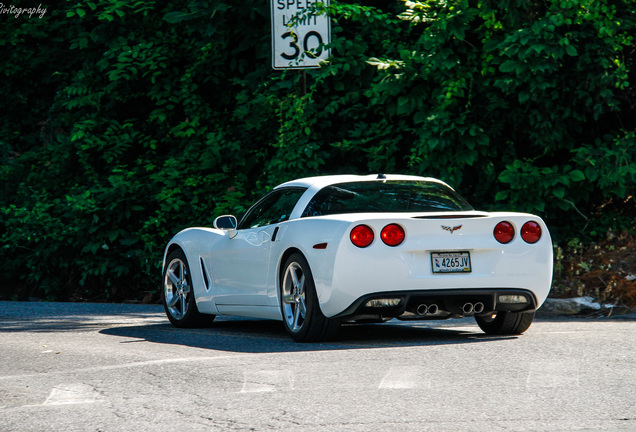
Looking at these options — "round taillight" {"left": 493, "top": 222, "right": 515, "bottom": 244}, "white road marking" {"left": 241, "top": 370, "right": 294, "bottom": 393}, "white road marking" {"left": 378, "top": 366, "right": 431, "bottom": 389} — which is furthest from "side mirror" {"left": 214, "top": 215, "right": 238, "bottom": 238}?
"white road marking" {"left": 378, "top": 366, "right": 431, "bottom": 389}

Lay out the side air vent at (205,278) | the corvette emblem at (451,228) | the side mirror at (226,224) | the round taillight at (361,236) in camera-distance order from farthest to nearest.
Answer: the side air vent at (205,278) < the side mirror at (226,224) < the corvette emblem at (451,228) < the round taillight at (361,236)

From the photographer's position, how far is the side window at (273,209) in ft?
29.2

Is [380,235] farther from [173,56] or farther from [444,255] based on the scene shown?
[173,56]

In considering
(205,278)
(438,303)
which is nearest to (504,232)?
(438,303)

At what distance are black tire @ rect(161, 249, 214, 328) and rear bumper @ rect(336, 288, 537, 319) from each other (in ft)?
8.26

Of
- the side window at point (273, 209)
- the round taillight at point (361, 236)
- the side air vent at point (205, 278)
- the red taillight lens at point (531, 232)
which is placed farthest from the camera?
the side air vent at point (205, 278)

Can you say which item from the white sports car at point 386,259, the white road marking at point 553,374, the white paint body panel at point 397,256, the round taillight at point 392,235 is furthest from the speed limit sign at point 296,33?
the white road marking at point 553,374

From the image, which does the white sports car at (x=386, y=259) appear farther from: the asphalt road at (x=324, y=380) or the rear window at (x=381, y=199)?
the asphalt road at (x=324, y=380)

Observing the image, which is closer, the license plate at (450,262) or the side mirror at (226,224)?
the license plate at (450,262)

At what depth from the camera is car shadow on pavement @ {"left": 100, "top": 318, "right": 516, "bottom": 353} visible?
8070mm

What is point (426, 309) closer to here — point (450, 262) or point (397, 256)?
point (450, 262)

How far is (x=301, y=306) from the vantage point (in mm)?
8250

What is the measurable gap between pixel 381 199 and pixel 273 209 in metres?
1.08

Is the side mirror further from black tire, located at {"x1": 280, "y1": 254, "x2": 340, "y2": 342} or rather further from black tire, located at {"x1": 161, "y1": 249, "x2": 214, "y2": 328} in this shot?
black tire, located at {"x1": 280, "y1": 254, "x2": 340, "y2": 342}
